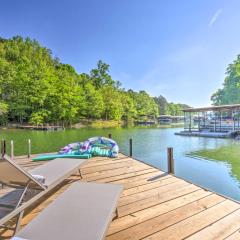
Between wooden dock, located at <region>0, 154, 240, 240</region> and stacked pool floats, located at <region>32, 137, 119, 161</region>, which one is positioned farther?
stacked pool floats, located at <region>32, 137, 119, 161</region>

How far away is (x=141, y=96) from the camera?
5731 centimetres

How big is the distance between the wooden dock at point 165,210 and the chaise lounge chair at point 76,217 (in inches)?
14.8

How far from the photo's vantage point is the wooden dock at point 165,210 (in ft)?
6.88

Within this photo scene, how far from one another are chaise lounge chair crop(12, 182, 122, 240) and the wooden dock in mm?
377

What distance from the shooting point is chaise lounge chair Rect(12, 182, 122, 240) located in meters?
1.42

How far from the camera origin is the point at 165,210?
2605 millimetres

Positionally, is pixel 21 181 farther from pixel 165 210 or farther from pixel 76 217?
pixel 165 210

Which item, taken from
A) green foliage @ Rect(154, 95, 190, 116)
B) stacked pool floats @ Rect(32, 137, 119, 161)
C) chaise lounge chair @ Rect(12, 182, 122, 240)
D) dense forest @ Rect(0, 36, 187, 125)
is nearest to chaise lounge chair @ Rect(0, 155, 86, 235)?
chaise lounge chair @ Rect(12, 182, 122, 240)

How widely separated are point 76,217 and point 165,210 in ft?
4.51

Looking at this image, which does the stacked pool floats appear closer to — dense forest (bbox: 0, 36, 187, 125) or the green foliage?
dense forest (bbox: 0, 36, 187, 125)

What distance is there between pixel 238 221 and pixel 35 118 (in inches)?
1243

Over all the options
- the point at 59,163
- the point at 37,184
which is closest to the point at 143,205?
the point at 37,184

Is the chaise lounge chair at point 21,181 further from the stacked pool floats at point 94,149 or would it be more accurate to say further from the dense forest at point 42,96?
the dense forest at point 42,96

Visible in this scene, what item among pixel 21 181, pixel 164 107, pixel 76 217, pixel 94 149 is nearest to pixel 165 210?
pixel 76 217
